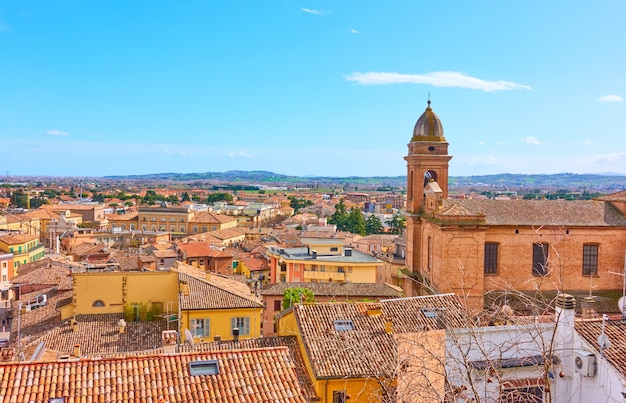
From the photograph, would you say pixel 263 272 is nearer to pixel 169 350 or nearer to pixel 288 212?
pixel 169 350

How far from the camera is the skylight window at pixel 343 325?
51.8 feet

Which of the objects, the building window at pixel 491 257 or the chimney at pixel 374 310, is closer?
the chimney at pixel 374 310

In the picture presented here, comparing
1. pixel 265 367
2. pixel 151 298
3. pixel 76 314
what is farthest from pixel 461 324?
pixel 76 314

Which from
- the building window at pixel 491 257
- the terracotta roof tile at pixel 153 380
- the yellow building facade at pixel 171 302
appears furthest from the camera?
the building window at pixel 491 257

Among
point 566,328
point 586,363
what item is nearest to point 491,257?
point 566,328

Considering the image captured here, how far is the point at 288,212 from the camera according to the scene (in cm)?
13438

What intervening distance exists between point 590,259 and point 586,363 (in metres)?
17.5

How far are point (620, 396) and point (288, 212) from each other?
124 meters

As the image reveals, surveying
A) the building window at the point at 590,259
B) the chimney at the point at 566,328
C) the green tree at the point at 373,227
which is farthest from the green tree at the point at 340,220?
the chimney at the point at 566,328

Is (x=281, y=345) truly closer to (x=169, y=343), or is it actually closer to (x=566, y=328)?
(x=169, y=343)

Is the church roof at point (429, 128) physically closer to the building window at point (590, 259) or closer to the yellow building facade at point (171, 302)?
the building window at point (590, 259)

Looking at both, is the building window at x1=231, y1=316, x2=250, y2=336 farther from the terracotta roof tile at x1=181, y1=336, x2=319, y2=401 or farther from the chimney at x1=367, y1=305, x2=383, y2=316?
the chimney at x1=367, y1=305, x2=383, y2=316

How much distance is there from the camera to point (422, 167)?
1241 inches

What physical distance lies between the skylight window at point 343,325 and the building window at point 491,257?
1354cm
